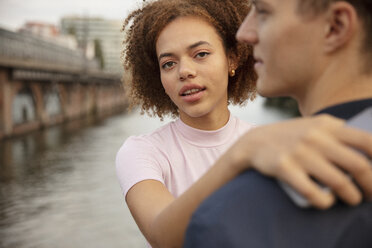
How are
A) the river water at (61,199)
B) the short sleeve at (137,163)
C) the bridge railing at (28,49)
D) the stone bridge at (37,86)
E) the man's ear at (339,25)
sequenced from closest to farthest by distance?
the man's ear at (339,25)
the short sleeve at (137,163)
the river water at (61,199)
the stone bridge at (37,86)
the bridge railing at (28,49)

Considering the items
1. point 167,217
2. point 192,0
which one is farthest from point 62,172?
→ point 167,217

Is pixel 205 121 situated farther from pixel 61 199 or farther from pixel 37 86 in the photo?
pixel 37 86

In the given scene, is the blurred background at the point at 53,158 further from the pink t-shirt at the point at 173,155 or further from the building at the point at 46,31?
the building at the point at 46,31

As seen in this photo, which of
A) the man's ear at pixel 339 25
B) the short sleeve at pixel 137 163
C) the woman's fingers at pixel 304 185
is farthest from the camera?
the short sleeve at pixel 137 163

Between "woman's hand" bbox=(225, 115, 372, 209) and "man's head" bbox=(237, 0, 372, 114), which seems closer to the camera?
"woman's hand" bbox=(225, 115, 372, 209)

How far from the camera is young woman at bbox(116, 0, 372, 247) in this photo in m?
2.02

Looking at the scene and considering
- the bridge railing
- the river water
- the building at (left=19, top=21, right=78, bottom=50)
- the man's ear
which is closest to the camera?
the man's ear

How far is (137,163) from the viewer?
204 centimetres

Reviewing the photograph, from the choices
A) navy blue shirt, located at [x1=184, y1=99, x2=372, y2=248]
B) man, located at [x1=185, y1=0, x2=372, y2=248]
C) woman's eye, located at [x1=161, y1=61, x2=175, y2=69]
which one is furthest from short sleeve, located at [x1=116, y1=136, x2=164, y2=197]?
navy blue shirt, located at [x1=184, y1=99, x2=372, y2=248]

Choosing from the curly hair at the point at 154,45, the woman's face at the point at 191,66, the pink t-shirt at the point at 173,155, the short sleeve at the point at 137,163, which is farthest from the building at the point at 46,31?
the short sleeve at the point at 137,163

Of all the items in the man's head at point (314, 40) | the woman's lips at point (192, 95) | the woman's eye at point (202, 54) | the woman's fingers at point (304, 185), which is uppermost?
the man's head at point (314, 40)

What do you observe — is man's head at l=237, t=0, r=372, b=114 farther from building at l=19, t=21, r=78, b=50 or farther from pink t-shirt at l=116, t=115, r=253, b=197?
building at l=19, t=21, r=78, b=50

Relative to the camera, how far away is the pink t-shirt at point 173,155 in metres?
2.02

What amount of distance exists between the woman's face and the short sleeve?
12.3 inches
